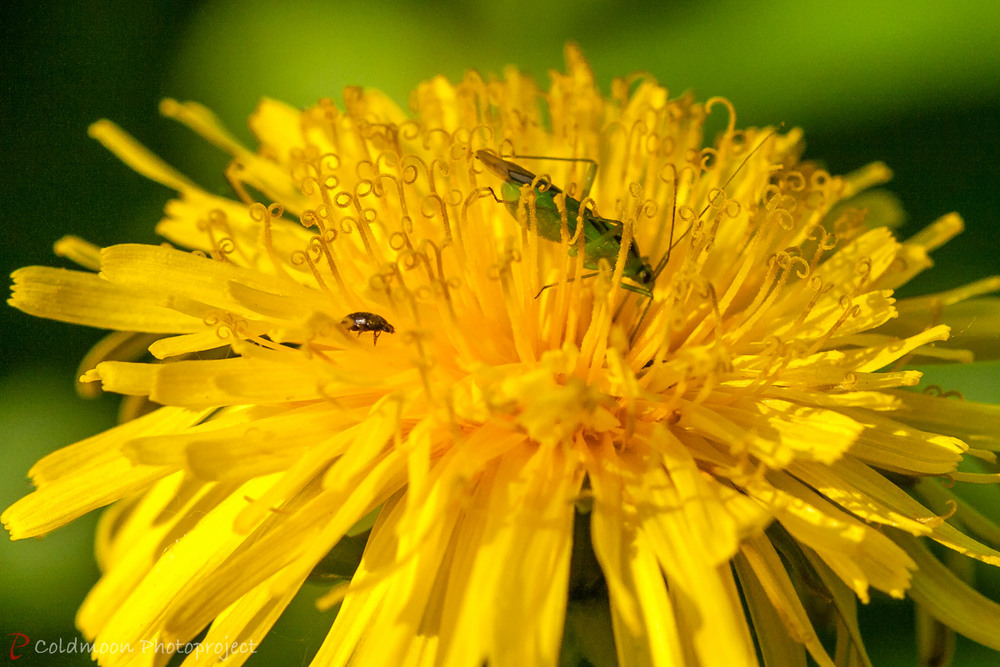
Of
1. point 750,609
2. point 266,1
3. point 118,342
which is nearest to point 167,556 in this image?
point 118,342

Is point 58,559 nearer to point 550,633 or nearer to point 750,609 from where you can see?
point 550,633

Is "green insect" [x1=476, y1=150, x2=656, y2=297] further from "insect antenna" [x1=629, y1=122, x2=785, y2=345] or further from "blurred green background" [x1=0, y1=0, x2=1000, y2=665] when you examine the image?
"blurred green background" [x1=0, y1=0, x2=1000, y2=665]

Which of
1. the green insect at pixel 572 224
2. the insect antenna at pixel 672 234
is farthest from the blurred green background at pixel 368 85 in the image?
the green insect at pixel 572 224

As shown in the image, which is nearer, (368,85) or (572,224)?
(572,224)

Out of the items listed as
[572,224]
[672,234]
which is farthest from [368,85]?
[672,234]

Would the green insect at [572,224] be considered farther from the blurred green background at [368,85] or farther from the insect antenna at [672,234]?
the blurred green background at [368,85]

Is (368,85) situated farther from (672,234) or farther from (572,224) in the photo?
(672,234)

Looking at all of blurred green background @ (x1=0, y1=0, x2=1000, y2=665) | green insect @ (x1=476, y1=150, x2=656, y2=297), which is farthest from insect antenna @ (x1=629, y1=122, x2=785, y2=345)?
blurred green background @ (x1=0, y1=0, x2=1000, y2=665)

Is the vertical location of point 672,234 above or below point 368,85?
below
